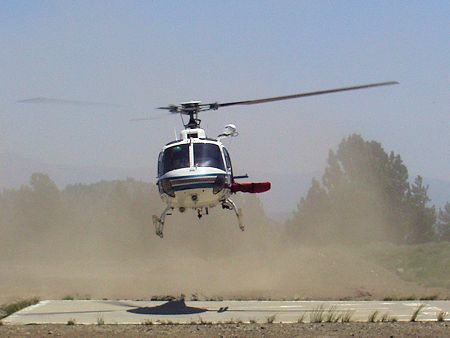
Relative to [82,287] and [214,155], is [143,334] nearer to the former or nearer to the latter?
[214,155]

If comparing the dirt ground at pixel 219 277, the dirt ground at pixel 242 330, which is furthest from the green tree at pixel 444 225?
the dirt ground at pixel 242 330

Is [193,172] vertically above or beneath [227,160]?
beneath

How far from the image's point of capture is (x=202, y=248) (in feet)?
157

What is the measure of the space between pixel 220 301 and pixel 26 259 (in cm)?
2080

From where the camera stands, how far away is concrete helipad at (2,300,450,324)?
20.3m

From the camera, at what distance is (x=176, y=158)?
2236 cm

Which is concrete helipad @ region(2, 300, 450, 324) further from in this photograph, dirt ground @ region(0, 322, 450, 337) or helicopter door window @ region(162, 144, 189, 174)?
helicopter door window @ region(162, 144, 189, 174)

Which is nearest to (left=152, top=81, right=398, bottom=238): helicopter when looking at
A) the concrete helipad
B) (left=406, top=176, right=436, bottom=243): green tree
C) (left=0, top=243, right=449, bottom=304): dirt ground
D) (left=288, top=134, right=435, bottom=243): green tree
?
the concrete helipad

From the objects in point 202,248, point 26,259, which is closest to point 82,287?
point 26,259

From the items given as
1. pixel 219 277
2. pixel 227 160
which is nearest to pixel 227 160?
pixel 227 160

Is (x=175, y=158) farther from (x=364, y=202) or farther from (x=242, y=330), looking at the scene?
(x=364, y=202)

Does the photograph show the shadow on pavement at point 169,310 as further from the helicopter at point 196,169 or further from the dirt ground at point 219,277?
the dirt ground at point 219,277

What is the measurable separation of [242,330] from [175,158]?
5.80 metres

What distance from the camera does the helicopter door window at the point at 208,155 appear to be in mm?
22234
